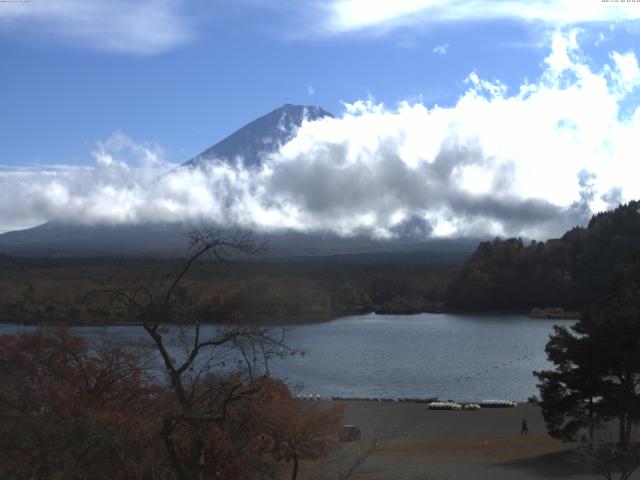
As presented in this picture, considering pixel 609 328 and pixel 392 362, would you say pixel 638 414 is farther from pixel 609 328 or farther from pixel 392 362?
pixel 392 362

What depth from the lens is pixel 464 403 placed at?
23.6 m

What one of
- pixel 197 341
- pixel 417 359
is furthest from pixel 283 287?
pixel 197 341

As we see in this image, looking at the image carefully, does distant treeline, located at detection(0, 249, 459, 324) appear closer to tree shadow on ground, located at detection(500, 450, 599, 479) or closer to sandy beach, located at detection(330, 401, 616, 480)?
sandy beach, located at detection(330, 401, 616, 480)

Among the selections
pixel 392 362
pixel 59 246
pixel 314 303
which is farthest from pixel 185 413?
pixel 59 246

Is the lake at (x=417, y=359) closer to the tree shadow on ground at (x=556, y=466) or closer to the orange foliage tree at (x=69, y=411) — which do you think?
the tree shadow on ground at (x=556, y=466)

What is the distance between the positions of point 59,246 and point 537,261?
284 feet

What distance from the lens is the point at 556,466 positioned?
44.3ft

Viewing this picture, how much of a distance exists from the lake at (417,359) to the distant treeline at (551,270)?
446 inches

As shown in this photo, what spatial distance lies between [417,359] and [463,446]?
1798 cm

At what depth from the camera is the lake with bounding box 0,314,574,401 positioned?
86.0 ft

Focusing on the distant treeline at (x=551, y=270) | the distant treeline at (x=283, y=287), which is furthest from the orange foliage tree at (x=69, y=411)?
the distant treeline at (x=551, y=270)

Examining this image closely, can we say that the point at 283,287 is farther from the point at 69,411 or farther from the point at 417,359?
the point at 69,411

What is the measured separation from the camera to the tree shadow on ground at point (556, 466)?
41.5 feet

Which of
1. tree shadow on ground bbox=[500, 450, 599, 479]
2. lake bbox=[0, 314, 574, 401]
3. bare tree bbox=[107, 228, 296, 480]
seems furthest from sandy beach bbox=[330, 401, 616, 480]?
bare tree bbox=[107, 228, 296, 480]
